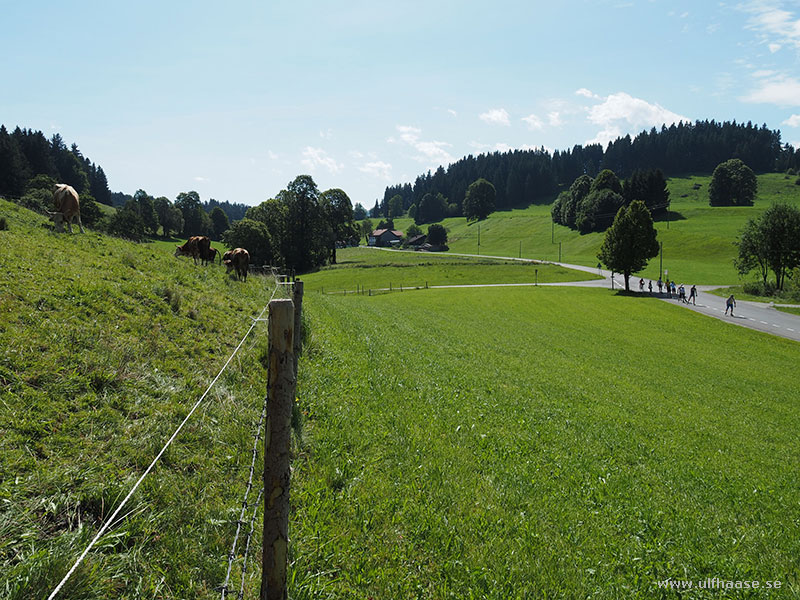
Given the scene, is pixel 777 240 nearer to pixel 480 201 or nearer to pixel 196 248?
pixel 196 248

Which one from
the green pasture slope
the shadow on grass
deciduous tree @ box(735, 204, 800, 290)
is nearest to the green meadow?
deciduous tree @ box(735, 204, 800, 290)

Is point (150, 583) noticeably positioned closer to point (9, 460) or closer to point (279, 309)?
point (9, 460)

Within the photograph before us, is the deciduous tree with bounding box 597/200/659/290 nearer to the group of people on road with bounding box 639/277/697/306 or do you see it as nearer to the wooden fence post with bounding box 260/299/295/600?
the group of people on road with bounding box 639/277/697/306

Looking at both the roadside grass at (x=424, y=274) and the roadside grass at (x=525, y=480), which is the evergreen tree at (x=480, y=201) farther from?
the roadside grass at (x=525, y=480)

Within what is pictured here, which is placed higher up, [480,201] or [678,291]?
[480,201]

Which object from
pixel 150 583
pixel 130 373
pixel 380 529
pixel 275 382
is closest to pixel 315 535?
pixel 380 529

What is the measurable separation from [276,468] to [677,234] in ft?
419

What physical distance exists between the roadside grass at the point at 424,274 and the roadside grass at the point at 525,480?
52.8m

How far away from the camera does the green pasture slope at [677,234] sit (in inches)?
3440

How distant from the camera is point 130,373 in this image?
640 cm

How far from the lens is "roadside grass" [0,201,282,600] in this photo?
356 centimetres

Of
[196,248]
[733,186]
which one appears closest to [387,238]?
[733,186]

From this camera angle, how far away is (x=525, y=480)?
7301 millimetres

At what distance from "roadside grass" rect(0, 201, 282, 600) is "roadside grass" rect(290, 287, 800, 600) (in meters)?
1.10
